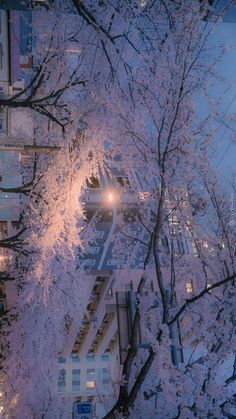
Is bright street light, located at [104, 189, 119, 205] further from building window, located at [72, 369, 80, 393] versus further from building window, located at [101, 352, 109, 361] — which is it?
building window, located at [72, 369, 80, 393]

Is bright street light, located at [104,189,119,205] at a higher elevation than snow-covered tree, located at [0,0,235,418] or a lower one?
higher

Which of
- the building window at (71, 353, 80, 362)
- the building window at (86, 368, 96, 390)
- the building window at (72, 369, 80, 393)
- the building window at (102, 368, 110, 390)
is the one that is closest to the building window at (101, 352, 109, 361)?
the building window at (102, 368, 110, 390)

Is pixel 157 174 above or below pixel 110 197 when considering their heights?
below

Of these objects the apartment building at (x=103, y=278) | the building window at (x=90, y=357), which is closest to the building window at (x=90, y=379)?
the apartment building at (x=103, y=278)

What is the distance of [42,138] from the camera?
8789 millimetres

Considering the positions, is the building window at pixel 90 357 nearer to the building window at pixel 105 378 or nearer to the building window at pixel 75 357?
the building window at pixel 75 357

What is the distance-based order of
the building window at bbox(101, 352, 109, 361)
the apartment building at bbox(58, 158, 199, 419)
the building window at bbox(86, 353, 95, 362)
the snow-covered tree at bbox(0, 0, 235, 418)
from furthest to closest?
the building window at bbox(86, 353, 95, 362)
the building window at bbox(101, 352, 109, 361)
the apartment building at bbox(58, 158, 199, 419)
the snow-covered tree at bbox(0, 0, 235, 418)

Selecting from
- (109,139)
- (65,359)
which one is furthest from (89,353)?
(109,139)

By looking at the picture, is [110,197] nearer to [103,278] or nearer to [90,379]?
[103,278]

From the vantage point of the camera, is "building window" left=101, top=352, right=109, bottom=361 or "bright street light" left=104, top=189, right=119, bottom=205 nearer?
"bright street light" left=104, top=189, right=119, bottom=205

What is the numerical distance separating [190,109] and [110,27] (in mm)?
1656

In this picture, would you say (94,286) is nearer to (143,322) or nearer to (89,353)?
(89,353)

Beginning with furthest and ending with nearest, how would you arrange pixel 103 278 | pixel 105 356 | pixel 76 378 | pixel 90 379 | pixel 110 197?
pixel 105 356
pixel 90 379
pixel 76 378
pixel 110 197
pixel 103 278

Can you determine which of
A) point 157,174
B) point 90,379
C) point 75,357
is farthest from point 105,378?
point 157,174
